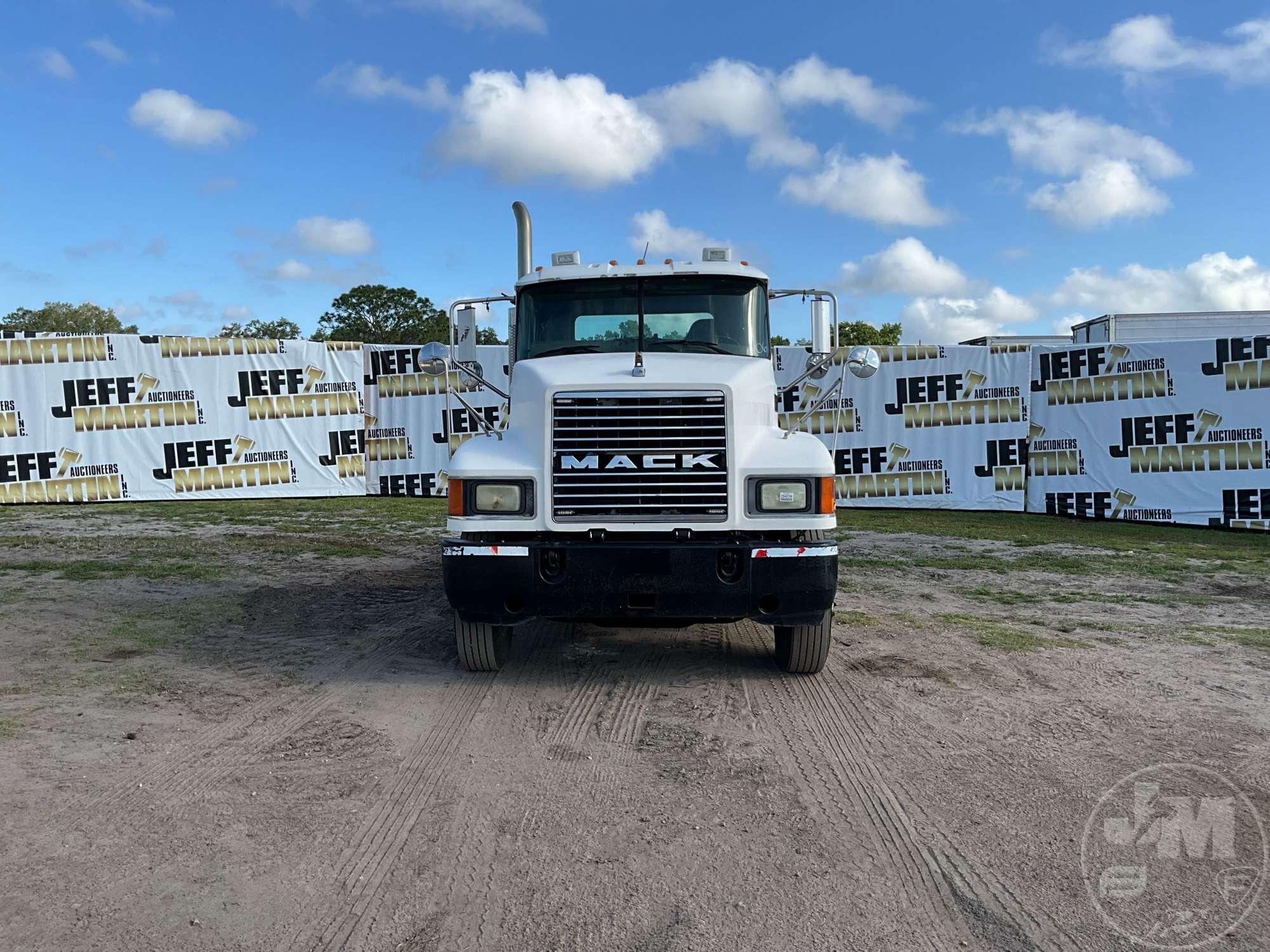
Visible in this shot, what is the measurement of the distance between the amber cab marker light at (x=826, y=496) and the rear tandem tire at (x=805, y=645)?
2.24 feet

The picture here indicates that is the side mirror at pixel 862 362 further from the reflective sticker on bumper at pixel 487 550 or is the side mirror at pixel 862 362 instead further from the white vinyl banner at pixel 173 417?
the white vinyl banner at pixel 173 417

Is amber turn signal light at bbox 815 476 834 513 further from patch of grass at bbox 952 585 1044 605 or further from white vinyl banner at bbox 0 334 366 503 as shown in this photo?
white vinyl banner at bbox 0 334 366 503

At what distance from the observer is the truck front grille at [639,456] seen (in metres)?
5.51

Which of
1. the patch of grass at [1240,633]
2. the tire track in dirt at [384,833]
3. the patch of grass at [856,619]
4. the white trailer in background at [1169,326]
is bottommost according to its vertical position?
the tire track in dirt at [384,833]

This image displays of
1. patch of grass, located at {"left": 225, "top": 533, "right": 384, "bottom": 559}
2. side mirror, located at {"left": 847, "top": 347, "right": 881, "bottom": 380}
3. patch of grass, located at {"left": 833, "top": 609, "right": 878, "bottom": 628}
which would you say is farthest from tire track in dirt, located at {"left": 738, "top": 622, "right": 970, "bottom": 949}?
patch of grass, located at {"left": 225, "top": 533, "right": 384, "bottom": 559}

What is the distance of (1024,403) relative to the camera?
56.5ft

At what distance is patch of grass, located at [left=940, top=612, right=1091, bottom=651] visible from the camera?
21.9 ft

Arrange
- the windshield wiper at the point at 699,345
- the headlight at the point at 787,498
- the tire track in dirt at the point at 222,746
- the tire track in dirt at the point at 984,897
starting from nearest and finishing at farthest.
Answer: the tire track in dirt at the point at 984,897 < the tire track in dirt at the point at 222,746 < the headlight at the point at 787,498 < the windshield wiper at the point at 699,345

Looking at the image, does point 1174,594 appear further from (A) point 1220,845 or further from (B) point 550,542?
(B) point 550,542

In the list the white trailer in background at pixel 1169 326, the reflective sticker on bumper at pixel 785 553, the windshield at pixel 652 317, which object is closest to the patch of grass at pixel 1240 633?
the reflective sticker on bumper at pixel 785 553

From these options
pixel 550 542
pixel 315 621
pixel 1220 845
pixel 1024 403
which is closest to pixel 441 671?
pixel 550 542

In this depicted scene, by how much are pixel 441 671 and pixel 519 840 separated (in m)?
2.63

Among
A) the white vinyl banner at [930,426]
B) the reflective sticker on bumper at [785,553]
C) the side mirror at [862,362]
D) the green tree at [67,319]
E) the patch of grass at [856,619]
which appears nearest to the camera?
the reflective sticker on bumper at [785,553]

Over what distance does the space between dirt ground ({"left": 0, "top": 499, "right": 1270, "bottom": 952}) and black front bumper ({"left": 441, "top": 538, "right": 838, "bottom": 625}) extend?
570 mm
